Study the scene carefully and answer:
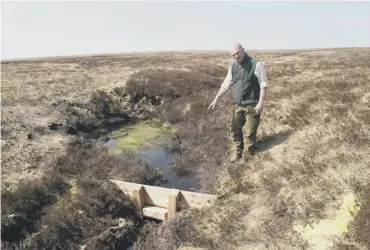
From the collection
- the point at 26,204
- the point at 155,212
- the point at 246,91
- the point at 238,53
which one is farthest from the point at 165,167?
the point at 238,53

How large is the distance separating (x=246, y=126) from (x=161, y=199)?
2722 mm

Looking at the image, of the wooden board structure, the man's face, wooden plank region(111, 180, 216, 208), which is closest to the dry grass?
wooden plank region(111, 180, 216, 208)

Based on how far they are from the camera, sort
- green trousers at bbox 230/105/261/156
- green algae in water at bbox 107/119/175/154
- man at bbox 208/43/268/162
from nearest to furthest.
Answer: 1. man at bbox 208/43/268/162
2. green trousers at bbox 230/105/261/156
3. green algae in water at bbox 107/119/175/154

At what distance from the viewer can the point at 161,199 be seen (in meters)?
8.71

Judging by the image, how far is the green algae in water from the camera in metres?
13.9

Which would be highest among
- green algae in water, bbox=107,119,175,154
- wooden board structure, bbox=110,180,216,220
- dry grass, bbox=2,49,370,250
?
dry grass, bbox=2,49,370,250

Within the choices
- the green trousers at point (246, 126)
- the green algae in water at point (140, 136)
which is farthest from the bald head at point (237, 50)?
the green algae in water at point (140, 136)

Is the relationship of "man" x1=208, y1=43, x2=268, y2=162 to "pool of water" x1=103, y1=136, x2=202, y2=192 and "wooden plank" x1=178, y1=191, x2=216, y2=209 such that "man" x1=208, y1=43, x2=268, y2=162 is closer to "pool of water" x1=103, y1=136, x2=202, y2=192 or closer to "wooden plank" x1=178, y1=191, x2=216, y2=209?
"wooden plank" x1=178, y1=191, x2=216, y2=209

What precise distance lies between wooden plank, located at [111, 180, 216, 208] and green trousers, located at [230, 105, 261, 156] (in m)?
1.74

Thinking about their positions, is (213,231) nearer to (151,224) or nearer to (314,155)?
(151,224)

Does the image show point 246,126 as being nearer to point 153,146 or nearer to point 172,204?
point 172,204

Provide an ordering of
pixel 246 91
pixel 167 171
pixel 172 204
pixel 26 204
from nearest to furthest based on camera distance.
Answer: pixel 26 204 → pixel 172 204 → pixel 246 91 → pixel 167 171

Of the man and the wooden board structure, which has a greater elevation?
the man

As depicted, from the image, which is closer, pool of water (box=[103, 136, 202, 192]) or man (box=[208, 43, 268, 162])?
man (box=[208, 43, 268, 162])
